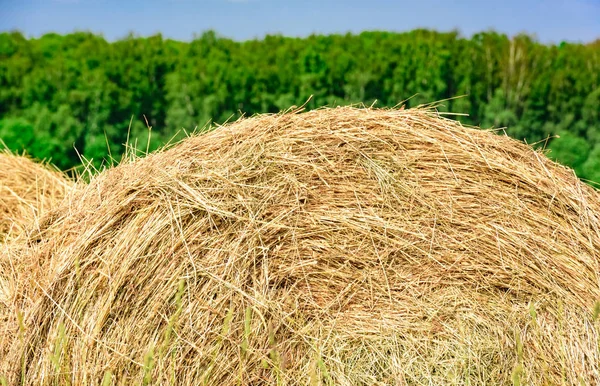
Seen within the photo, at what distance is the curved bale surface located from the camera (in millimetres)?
2904

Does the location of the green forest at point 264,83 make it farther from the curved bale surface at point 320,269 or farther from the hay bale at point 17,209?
the curved bale surface at point 320,269

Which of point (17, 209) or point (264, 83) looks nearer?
point (17, 209)

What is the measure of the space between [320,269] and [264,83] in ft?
25.6

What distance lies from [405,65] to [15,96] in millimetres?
6415

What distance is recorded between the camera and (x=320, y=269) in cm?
306

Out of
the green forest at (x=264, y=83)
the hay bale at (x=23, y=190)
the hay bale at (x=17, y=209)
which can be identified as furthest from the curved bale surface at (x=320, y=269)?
the green forest at (x=264, y=83)

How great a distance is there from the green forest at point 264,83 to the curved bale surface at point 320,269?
20.5ft

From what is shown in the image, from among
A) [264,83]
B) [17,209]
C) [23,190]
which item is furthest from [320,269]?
[264,83]

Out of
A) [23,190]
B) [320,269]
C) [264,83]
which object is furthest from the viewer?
[264,83]

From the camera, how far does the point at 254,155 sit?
128 inches

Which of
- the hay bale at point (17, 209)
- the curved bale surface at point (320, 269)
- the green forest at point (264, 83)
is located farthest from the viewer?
the green forest at point (264, 83)

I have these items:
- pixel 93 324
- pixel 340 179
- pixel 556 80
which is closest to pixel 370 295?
pixel 340 179

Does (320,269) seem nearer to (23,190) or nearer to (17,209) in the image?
(17,209)

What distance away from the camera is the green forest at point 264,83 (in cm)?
994
